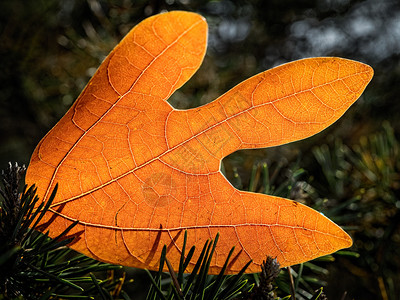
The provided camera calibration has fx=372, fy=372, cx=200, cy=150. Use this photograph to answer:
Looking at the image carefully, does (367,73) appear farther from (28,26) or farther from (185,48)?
(28,26)

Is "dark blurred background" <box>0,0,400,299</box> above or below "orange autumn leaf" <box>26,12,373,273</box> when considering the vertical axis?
above

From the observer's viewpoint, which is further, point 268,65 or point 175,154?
point 268,65

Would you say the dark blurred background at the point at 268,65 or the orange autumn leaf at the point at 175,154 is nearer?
the orange autumn leaf at the point at 175,154

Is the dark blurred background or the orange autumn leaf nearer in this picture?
the orange autumn leaf

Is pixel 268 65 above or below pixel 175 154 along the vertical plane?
above
